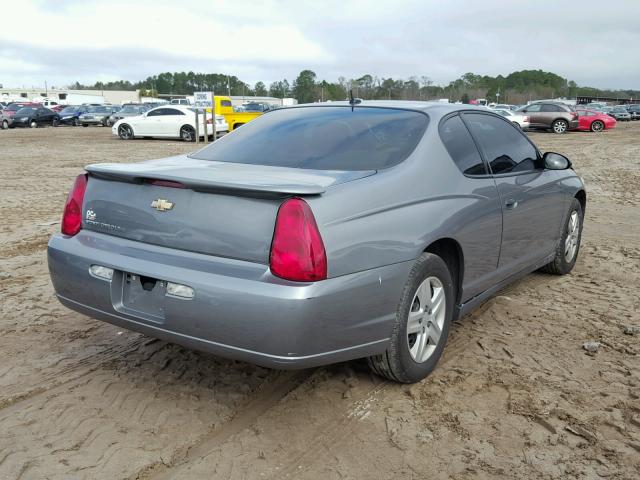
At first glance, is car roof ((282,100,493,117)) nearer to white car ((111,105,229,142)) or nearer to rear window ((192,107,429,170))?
rear window ((192,107,429,170))

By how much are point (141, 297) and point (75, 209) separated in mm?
799

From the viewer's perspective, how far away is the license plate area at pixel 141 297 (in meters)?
2.94

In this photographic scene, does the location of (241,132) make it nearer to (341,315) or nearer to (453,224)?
(453,224)

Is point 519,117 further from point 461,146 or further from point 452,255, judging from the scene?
point 452,255

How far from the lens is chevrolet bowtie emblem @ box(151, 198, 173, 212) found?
301cm

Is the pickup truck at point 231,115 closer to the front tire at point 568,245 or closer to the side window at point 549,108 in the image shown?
the side window at point 549,108

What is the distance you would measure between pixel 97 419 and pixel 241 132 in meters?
2.15

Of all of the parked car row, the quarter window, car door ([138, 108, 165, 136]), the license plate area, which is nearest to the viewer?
the license plate area

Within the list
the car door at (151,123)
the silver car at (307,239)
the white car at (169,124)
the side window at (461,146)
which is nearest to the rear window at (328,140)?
the silver car at (307,239)

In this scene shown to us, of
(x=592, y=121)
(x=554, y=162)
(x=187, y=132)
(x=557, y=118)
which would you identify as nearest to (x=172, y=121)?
(x=187, y=132)

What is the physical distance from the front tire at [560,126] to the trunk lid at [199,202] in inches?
1182

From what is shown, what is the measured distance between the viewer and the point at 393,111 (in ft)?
13.1

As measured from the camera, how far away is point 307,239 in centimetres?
268

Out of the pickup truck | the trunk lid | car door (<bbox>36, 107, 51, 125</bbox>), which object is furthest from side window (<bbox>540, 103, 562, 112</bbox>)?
car door (<bbox>36, 107, 51, 125</bbox>)
